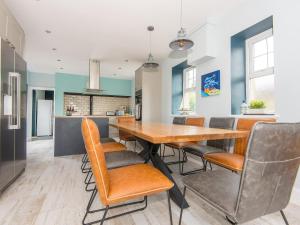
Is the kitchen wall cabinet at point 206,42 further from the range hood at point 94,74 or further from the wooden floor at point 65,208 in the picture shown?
the range hood at point 94,74

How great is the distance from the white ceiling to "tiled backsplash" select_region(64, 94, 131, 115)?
2.16 metres

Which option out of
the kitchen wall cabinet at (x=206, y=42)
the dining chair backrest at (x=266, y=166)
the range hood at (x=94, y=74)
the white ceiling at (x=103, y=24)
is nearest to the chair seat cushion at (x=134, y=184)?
the dining chair backrest at (x=266, y=166)

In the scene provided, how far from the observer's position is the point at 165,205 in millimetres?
1669

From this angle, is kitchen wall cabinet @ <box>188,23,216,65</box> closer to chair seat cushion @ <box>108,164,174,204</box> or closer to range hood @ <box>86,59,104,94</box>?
chair seat cushion @ <box>108,164,174,204</box>

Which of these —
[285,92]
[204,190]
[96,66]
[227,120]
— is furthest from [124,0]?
[96,66]

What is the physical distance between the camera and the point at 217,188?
1.09m

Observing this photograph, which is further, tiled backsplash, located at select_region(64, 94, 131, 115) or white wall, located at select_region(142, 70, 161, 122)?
tiled backsplash, located at select_region(64, 94, 131, 115)

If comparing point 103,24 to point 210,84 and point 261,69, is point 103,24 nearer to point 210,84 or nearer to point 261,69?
point 210,84

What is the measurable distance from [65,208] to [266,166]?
1.74 meters

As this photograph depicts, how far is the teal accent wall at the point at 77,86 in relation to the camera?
20.6 ft

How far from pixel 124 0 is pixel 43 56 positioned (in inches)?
136

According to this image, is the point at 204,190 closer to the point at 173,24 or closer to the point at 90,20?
the point at 173,24

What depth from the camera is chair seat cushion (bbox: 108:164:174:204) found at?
100 centimetres

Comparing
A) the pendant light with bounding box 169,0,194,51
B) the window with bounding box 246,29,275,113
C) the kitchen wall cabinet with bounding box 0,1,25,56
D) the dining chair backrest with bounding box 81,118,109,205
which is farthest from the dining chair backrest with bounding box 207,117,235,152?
the kitchen wall cabinet with bounding box 0,1,25,56
